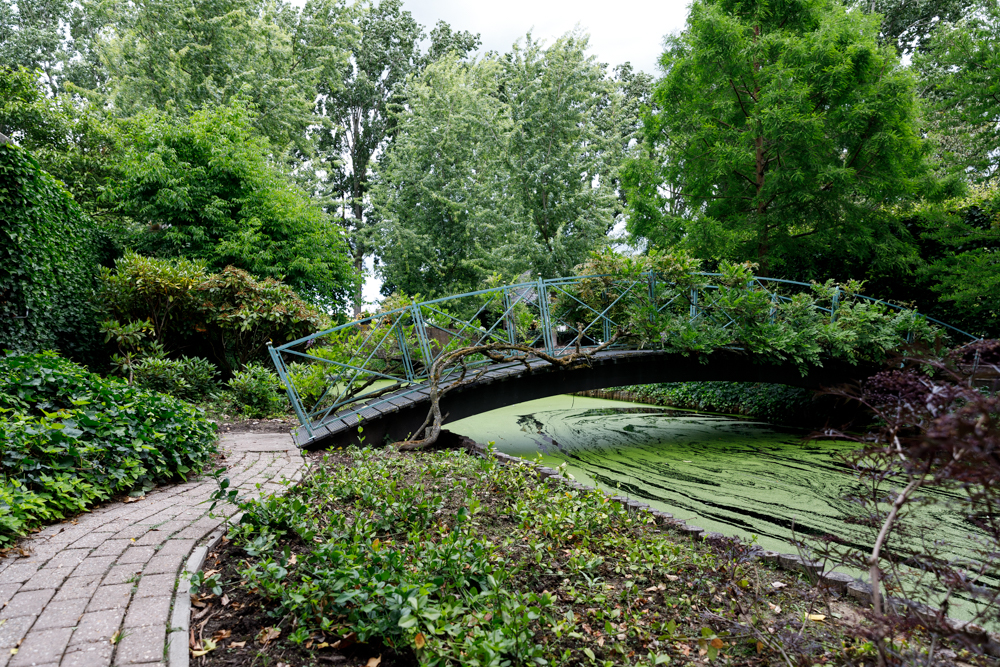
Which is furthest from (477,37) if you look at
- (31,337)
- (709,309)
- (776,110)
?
(31,337)

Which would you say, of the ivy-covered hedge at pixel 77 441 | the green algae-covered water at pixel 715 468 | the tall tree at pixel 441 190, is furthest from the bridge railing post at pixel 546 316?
the tall tree at pixel 441 190

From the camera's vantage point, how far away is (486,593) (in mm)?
1990

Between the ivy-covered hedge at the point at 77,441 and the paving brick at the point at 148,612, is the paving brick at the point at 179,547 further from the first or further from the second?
the ivy-covered hedge at the point at 77,441

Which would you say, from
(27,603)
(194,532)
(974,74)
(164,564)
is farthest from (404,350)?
(974,74)

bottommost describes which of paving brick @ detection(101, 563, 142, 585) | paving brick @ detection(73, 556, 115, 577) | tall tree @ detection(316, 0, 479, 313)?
paving brick @ detection(101, 563, 142, 585)

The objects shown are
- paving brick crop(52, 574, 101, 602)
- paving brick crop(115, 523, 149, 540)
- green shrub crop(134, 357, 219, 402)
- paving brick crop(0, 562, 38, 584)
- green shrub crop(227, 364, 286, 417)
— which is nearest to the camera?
paving brick crop(52, 574, 101, 602)

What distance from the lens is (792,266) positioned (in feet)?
36.6

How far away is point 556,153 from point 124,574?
14190 mm

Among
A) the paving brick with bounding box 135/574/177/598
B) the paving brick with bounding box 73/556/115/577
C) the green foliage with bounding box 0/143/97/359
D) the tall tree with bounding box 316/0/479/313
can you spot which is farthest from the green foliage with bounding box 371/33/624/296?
the paving brick with bounding box 135/574/177/598

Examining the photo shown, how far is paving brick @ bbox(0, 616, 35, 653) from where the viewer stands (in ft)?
5.66

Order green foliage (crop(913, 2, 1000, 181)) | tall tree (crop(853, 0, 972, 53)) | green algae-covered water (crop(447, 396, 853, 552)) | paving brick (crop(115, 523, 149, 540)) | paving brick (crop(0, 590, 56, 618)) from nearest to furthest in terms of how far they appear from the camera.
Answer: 1. paving brick (crop(0, 590, 56, 618))
2. paving brick (crop(115, 523, 149, 540))
3. green algae-covered water (crop(447, 396, 853, 552))
4. green foliage (crop(913, 2, 1000, 181))
5. tall tree (crop(853, 0, 972, 53))

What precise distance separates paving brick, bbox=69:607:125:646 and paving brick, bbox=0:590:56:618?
22 centimetres

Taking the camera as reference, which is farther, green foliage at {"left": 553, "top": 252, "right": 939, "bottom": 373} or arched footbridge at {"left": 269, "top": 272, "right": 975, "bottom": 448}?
green foliage at {"left": 553, "top": 252, "right": 939, "bottom": 373}

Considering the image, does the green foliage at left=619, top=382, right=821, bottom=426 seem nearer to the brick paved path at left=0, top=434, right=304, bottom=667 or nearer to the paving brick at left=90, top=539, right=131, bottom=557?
the brick paved path at left=0, top=434, right=304, bottom=667
